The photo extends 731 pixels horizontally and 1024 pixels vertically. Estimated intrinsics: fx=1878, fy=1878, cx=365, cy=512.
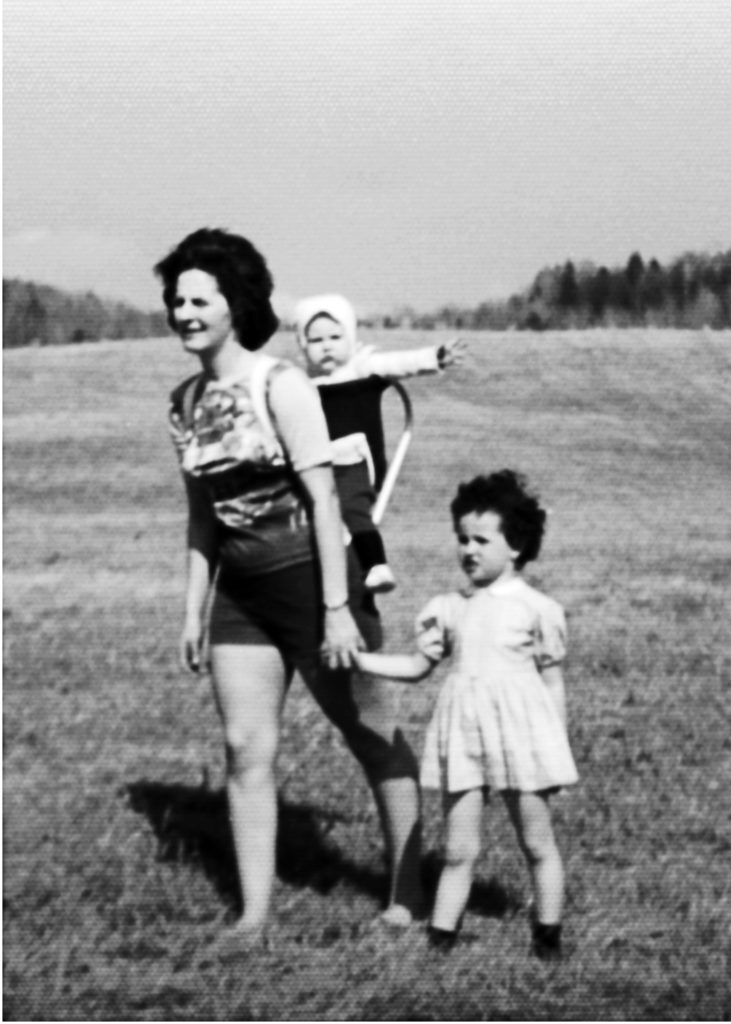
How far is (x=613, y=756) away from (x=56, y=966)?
2065 millimetres

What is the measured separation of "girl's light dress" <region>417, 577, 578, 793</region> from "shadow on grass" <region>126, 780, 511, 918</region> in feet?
1.90

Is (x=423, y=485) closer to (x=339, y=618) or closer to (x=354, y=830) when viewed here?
(x=354, y=830)

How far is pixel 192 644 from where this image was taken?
14.8 ft

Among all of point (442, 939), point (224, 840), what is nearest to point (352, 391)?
point (442, 939)

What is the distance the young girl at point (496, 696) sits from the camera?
4.08 m

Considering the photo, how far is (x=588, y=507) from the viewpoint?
8.32m

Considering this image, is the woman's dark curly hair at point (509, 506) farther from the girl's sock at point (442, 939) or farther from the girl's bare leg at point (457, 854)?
the girl's sock at point (442, 939)

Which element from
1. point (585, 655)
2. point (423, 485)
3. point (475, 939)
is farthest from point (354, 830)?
point (423, 485)

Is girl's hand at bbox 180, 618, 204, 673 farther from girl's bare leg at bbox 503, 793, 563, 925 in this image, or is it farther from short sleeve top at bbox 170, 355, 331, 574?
girl's bare leg at bbox 503, 793, 563, 925

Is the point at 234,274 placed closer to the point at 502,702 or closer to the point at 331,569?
the point at 331,569

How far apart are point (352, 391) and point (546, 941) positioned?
4.50 feet

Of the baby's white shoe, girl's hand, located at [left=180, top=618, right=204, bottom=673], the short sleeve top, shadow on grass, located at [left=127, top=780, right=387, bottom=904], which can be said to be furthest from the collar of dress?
shadow on grass, located at [left=127, top=780, right=387, bottom=904]

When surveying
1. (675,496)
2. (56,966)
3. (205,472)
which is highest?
(205,472)

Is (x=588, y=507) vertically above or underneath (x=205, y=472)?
underneath
